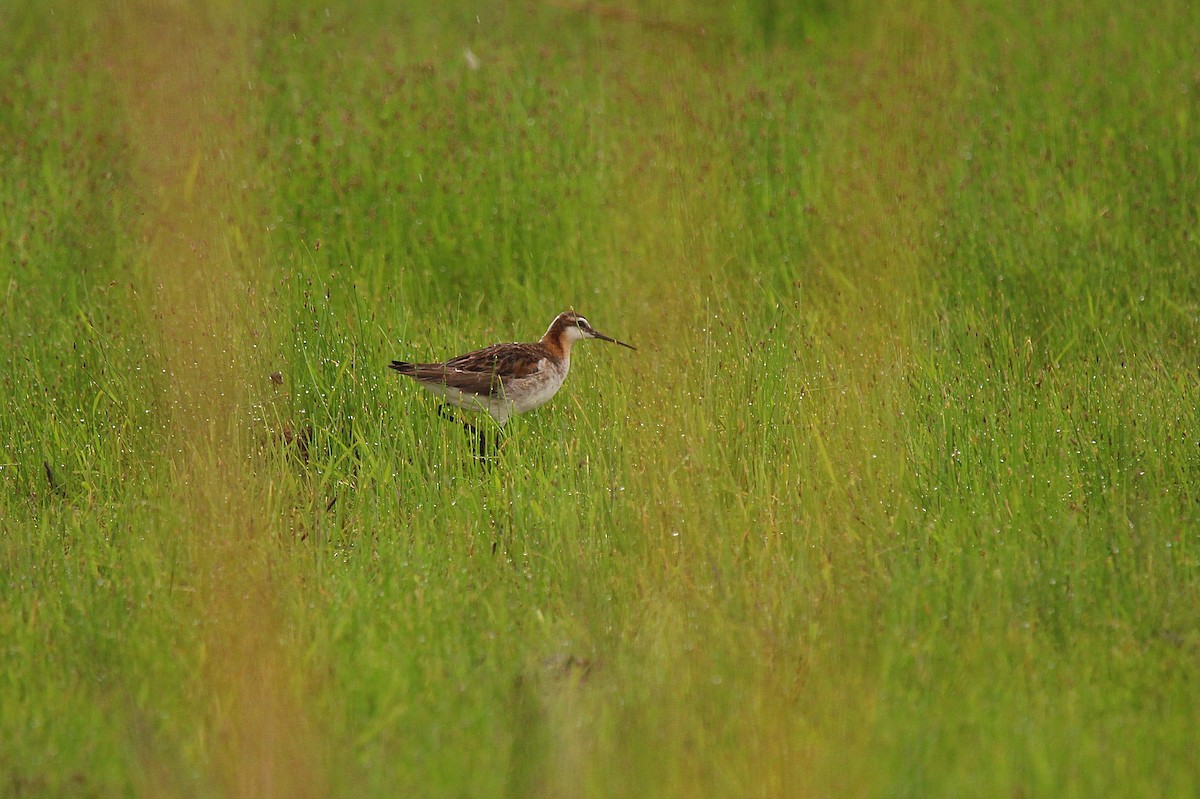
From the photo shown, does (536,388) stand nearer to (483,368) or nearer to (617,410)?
(483,368)

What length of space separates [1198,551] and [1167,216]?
4188 millimetres

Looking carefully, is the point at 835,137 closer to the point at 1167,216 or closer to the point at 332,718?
the point at 1167,216

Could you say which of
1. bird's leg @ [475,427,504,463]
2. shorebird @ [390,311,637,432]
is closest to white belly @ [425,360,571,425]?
shorebird @ [390,311,637,432]

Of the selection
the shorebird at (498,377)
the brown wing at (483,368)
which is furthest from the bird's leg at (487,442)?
the brown wing at (483,368)

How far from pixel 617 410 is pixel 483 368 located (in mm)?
864

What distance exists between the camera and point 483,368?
753 centimetres

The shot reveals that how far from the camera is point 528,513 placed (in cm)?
612

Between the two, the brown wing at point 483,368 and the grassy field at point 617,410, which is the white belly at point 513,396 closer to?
the brown wing at point 483,368

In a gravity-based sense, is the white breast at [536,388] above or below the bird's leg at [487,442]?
above

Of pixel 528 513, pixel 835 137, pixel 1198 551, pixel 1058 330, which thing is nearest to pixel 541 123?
pixel 835 137

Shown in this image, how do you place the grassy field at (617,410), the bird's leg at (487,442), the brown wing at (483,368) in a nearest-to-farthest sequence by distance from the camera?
the grassy field at (617,410) → the bird's leg at (487,442) → the brown wing at (483,368)

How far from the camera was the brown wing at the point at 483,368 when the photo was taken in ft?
24.0

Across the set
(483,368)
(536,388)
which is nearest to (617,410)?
(536,388)

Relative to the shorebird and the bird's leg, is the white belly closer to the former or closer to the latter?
the shorebird
